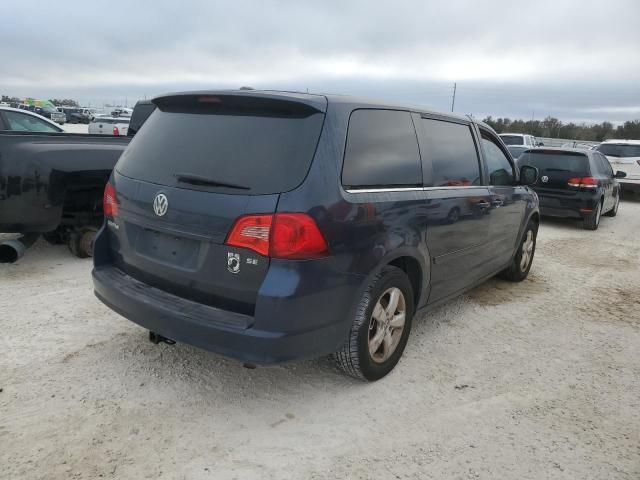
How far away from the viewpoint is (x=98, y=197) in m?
5.98


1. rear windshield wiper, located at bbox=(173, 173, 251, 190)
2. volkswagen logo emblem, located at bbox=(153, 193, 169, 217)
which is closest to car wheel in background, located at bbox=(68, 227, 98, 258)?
volkswagen logo emblem, located at bbox=(153, 193, 169, 217)

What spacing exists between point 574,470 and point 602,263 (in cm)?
544

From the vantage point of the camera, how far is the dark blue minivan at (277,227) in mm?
2668

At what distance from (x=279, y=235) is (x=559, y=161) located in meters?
9.14

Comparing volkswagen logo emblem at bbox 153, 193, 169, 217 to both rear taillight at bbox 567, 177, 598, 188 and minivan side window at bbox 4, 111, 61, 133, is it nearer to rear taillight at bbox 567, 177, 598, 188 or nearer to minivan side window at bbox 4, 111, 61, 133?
minivan side window at bbox 4, 111, 61, 133

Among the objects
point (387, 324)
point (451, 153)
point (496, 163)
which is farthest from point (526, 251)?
point (387, 324)

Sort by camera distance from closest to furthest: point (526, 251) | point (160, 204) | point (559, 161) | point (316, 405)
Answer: point (160, 204) → point (316, 405) → point (526, 251) → point (559, 161)

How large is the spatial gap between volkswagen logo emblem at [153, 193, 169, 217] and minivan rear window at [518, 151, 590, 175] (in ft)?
29.3

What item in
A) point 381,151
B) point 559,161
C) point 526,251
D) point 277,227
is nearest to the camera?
point 277,227

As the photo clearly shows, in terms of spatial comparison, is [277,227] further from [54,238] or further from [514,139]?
[514,139]

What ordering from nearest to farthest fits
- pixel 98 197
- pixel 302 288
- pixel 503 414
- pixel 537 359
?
1. pixel 302 288
2. pixel 503 414
3. pixel 537 359
4. pixel 98 197

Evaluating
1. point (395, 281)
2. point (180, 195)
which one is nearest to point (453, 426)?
point (395, 281)

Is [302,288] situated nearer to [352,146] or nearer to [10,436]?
[352,146]

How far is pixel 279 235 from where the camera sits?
2.62m
